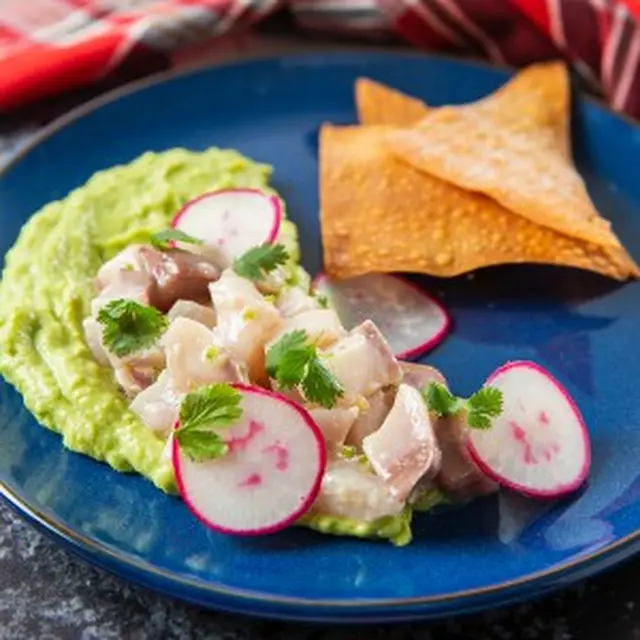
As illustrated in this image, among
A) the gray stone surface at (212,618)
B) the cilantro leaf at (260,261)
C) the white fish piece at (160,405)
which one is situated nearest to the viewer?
the gray stone surface at (212,618)

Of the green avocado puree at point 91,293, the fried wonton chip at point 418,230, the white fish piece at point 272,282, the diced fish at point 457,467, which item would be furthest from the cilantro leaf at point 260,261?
the diced fish at point 457,467

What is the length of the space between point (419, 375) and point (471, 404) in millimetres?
193

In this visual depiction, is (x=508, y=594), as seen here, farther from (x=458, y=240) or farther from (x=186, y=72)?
(x=186, y=72)

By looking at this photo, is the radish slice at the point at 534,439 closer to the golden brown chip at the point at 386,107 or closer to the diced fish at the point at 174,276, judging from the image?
the diced fish at the point at 174,276

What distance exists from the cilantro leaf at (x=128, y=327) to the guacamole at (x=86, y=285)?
0.30 feet

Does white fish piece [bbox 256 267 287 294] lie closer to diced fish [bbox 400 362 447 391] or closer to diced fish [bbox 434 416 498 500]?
diced fish [bbox 400 362 447 391]

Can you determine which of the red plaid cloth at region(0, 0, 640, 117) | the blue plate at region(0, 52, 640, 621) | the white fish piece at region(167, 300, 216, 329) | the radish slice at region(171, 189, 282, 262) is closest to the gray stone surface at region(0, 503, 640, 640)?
the blue plate at region(0, 52, 640, 621)

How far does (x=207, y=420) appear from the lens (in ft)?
7.12

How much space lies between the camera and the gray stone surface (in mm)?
2244

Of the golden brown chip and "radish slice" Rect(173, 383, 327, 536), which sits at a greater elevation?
"radish slice" Rect(173, 383, 327, 536)

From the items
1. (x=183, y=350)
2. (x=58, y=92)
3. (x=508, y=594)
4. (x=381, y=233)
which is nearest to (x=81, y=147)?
(x=58, y=92)

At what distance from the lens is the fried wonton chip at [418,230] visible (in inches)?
113

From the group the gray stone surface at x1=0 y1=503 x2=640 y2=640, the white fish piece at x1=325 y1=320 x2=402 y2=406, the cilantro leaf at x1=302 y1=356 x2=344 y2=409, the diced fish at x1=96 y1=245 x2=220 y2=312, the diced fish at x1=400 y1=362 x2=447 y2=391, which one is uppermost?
the diced fish at x1=96 y1=245 x2=220 y2=312

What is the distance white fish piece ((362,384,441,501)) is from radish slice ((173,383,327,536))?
10 cm
